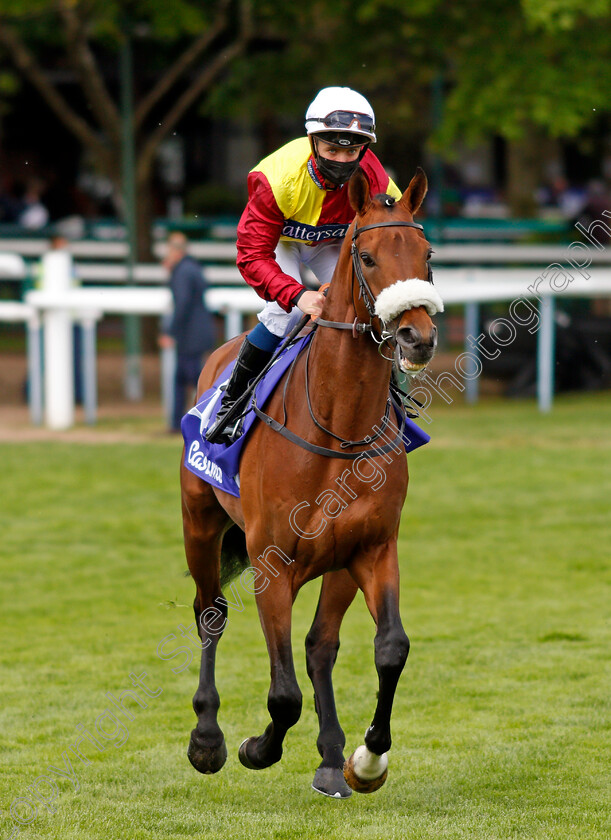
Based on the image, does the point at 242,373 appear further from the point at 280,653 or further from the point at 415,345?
the point at 415,345

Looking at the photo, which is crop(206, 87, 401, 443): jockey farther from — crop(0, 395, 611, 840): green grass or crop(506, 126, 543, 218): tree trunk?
crop(506, 126, 543, 218): tree trunk

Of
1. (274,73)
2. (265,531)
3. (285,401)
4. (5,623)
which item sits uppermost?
(274,73)

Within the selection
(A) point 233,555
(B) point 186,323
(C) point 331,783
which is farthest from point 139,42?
(C) point 331,783

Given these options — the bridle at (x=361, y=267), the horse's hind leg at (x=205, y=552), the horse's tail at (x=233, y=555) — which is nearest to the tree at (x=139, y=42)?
the horse's tail at (x=233, y=555)

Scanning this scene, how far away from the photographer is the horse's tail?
5.81 m

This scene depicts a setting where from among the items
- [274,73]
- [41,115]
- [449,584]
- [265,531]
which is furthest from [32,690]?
[41,115]

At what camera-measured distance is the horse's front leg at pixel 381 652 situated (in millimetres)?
4348

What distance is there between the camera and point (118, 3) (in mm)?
15383

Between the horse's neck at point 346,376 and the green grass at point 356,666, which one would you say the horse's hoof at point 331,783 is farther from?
the horse's neck at point 346,376

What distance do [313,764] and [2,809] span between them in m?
1.24

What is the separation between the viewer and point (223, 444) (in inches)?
199

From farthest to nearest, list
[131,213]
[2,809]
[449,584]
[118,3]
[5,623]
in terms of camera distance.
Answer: [131,213] < [118,3] < [449,584] < [5,623] < [2,809]

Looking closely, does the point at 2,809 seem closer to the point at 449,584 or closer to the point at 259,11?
the point at 449,584

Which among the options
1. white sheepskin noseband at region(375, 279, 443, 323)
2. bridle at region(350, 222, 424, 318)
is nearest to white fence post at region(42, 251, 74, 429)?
bridle at region(350, 222, 424, 318)
